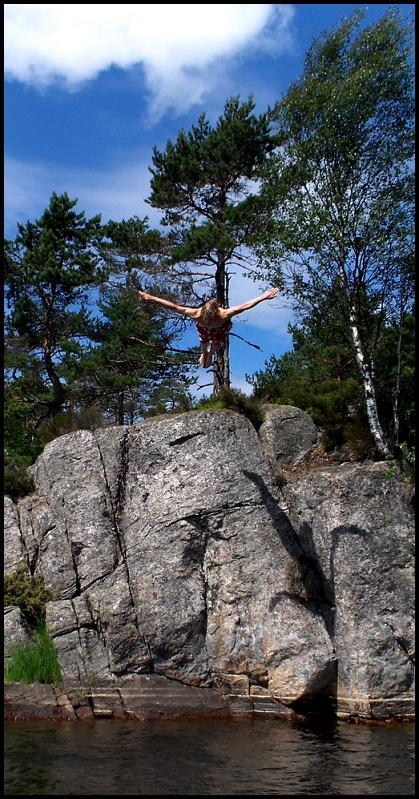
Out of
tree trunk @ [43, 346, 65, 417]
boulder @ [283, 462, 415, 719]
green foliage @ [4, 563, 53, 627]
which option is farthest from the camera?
tree trunk @ [43, 346, 65, 417]

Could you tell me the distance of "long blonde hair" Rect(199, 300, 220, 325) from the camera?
1756cm

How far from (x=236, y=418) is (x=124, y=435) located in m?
3.71

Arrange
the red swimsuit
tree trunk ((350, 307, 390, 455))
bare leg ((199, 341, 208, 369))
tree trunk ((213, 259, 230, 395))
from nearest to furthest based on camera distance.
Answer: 1. the red swimsuit
2. bare leg ((199, 341, 208, 369))
3. tree trunk ((350, 307, 390, 455))
4. tree trunk ((213, 259, 230, 395))

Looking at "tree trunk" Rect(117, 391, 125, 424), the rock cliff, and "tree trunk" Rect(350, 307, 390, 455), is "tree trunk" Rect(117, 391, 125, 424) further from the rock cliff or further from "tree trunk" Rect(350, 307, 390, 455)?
"tree trunk" Rect(350, 307, 390, 455)

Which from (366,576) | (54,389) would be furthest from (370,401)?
(54,389)

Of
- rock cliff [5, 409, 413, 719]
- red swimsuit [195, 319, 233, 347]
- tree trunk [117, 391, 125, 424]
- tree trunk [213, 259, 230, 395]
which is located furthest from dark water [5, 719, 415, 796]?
tree trunk [117, 391, 125, 424]

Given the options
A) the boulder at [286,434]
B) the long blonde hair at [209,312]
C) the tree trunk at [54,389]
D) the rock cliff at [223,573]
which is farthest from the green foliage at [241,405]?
the tree trunk at [54,389]

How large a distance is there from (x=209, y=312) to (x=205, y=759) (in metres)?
10.4

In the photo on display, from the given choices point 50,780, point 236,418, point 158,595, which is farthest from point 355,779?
point 236,418

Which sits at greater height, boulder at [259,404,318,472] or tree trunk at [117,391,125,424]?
tree trunk at [117,391,125,424]

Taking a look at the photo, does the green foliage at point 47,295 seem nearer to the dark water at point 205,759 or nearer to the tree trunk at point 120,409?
the tree trunk at point 120,409

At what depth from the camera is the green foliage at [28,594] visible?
22469 mm

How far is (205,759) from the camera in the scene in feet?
53.2

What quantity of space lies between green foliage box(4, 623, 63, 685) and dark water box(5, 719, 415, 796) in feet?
5.06
